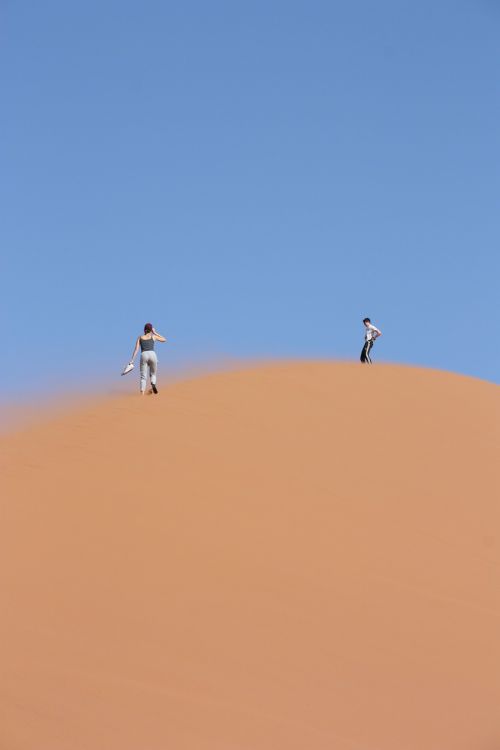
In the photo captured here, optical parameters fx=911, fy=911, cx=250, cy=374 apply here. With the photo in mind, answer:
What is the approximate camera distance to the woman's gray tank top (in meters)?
13.6

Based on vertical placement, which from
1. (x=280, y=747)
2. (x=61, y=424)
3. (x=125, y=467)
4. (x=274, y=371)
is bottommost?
(x=280, y=747)

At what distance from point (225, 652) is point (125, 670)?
87 centimetres

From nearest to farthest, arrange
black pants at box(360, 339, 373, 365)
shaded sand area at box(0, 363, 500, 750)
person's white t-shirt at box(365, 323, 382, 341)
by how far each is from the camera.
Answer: shaded sand area at box(0, 363, 500, 750) < person's white t-shirt at box(365, 323, 382, 341) < black pants at box(360, 339, 373, 365)

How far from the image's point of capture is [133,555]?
9.02 metres

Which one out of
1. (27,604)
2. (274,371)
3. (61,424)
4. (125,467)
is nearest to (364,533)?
(125,467)

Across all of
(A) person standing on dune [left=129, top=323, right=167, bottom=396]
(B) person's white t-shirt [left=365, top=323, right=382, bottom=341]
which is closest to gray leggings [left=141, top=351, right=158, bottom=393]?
(A) person standing on dune [left=129, top=323, right=167, bottom=396]

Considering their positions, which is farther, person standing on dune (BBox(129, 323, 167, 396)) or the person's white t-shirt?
the person's white t-shirt

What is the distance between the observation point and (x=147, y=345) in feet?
44.8

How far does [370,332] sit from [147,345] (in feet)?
18.4

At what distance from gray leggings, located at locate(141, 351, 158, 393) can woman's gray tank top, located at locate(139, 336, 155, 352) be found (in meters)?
0.05

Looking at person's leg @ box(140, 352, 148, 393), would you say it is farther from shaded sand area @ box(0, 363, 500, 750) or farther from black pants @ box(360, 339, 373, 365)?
black pants @ box(360, 339, 373, 365)

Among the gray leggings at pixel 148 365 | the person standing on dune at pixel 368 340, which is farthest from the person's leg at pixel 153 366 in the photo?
the person standing on dune at pixel 368 340

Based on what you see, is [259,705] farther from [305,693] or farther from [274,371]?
[274,371]

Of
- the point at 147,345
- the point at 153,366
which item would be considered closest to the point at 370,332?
the point at 153,366
